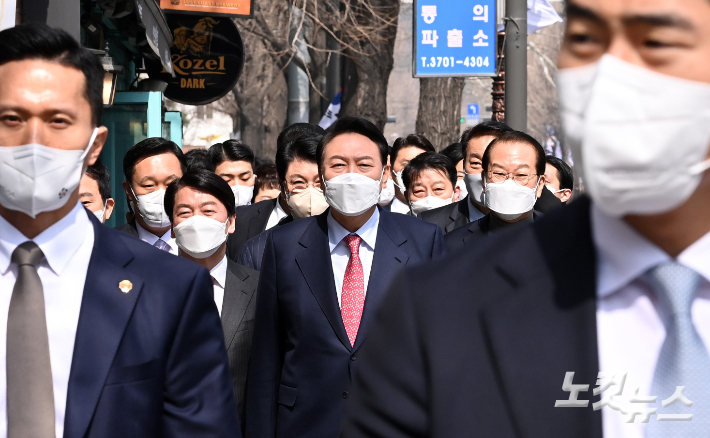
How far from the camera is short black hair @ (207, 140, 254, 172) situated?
27.5 feet

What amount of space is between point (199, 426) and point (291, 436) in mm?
1794

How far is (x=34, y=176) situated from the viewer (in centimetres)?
258

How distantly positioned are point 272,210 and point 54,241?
14.6ft

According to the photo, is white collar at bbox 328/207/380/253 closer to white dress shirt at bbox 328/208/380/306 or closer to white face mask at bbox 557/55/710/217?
white dress shirt at bbox 328/208/380/306

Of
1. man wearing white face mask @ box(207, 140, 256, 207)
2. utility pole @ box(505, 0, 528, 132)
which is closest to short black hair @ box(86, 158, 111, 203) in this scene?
man wearing white face mask @ box(207, 140, 256, 207)

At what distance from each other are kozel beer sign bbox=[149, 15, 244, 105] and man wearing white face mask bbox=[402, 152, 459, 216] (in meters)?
6.10

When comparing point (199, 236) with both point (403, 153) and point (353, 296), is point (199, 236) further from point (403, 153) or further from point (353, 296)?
point (403, 153)

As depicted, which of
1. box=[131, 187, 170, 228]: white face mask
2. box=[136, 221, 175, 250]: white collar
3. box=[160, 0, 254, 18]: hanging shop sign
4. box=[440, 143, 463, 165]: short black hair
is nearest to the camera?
box=[131, 187, 170, 228]: white face mask

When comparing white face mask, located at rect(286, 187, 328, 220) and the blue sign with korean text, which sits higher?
the blue sign with korean text

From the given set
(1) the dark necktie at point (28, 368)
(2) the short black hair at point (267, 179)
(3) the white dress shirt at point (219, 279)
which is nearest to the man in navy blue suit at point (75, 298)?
(1) the dark necktie at point (28, 368)

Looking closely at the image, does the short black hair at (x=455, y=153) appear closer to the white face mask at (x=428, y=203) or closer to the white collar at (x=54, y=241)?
the white face mask at (x=428, y=203)

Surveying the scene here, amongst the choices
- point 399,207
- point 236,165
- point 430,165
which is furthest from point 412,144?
point 236,165

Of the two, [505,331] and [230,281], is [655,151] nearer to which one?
[505,331]

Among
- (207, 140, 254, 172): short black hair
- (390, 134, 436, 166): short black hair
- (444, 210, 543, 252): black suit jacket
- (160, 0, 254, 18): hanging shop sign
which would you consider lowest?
(444, 210, 543, 252): black suit jacket
